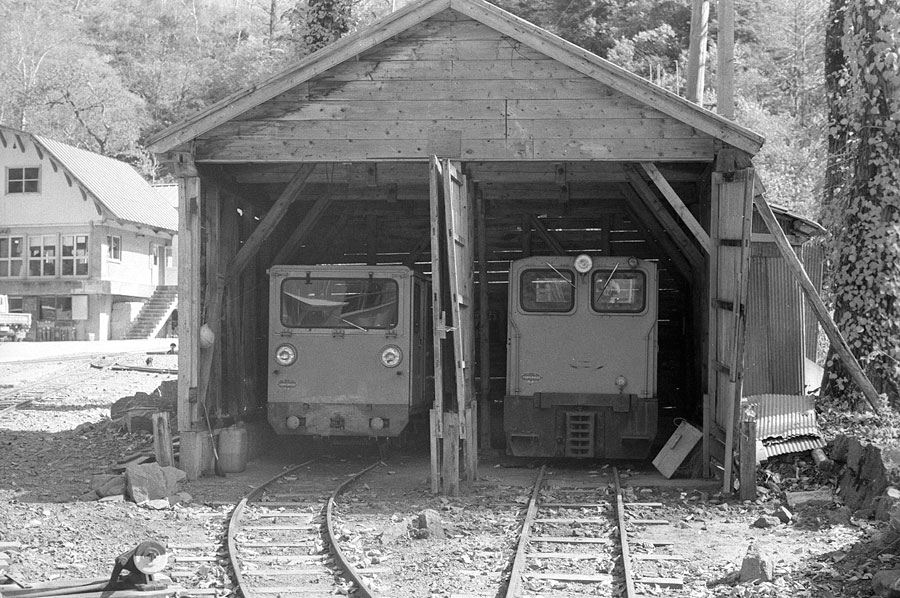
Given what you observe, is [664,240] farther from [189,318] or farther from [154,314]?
[154,314]

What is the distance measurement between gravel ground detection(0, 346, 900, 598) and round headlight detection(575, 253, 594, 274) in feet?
8.34

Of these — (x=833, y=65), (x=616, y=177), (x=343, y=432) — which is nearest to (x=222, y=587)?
(x=343, y=432)

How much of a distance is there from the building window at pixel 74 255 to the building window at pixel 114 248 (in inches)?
35.8

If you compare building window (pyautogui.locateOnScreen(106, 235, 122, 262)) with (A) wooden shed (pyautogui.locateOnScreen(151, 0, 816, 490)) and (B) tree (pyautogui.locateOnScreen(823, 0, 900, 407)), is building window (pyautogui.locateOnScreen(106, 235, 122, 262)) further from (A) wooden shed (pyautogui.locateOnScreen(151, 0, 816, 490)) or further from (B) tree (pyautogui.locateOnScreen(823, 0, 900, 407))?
(B) tree (pyautogui.locateOnScreen(823, 0, 900, 407))

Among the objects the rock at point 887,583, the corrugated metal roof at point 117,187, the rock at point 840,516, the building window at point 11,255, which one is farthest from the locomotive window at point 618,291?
the building window at point 11,255

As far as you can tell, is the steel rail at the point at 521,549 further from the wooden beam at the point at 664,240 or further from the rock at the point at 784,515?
the wooden beam at the point at 664,240

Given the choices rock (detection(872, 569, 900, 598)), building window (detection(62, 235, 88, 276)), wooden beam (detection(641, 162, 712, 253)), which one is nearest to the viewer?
rock (detection(872, 569, 900, 598))

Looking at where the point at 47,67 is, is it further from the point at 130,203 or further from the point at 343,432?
the point at 343,432

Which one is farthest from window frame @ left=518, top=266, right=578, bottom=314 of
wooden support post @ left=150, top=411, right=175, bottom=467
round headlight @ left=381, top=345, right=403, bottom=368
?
wooden support post @ left=150, top=411, right=175, bottom=467

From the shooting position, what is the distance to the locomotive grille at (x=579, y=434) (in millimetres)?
12852

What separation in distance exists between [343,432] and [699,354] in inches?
194

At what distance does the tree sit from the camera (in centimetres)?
1216

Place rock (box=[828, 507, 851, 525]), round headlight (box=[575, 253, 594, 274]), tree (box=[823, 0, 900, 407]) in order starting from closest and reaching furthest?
rock (box=[828, 507, 851, 525]) < tree (box=[823, 0, 900, 407]) < round headlight (box=[575, 253, 594, 274])

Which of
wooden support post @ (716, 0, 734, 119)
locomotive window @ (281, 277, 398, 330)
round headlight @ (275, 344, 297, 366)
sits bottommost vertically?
round headlight @ (275, 344, 297, 366)
